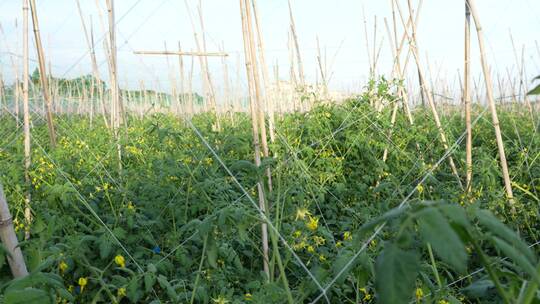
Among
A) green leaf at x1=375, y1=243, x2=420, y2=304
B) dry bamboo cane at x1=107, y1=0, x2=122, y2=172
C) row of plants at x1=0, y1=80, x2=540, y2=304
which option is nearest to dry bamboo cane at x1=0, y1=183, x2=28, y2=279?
row of plants at x1=0, y1=80, x2=540, y2=304

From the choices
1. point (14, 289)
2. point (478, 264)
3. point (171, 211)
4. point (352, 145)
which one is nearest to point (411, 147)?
point (352, 145)

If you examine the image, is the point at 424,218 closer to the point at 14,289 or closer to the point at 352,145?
the point at 14,289

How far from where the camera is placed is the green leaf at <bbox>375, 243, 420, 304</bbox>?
0.56 metres

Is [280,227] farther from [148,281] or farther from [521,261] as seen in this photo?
[521,261]

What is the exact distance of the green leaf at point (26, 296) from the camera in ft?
3.36

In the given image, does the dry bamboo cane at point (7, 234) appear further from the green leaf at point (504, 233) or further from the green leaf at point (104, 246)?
the green leaf at point (504, 233)

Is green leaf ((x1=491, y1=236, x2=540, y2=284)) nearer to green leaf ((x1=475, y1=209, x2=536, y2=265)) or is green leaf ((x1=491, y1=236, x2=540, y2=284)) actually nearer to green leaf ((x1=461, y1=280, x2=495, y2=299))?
green leaf ((x1=475, y1=209, x2=536, y2=265))

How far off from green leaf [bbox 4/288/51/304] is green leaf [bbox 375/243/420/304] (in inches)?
30.0

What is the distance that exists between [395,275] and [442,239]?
0.07 meters

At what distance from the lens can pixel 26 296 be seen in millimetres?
1037

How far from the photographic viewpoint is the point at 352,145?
3.03 meters

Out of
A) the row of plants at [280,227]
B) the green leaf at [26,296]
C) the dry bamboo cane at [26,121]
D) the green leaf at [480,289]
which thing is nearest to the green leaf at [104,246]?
the row of plants at [280,227]

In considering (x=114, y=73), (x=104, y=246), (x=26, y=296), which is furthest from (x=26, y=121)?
(x=26, y=296)

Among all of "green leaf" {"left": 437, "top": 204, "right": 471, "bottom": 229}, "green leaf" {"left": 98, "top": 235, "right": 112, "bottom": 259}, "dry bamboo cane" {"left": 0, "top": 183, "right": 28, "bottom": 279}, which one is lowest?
"green leaf" {"left": 98, "top": 235, "right": 112, "bottom": 259}
